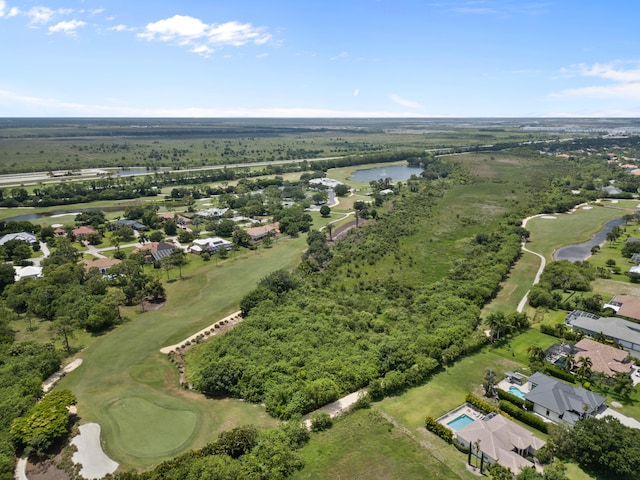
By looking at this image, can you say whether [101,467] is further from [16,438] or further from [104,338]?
[104,338]

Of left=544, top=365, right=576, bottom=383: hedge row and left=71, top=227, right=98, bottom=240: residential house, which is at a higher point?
left=71, top=227, right=98, bottom=240: residential house

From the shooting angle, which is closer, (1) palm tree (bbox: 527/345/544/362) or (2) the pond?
(1) palm tree (bbox: 527/345/544/362)

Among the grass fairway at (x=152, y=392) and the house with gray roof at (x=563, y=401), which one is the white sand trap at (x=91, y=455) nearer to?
the grass fairway at (x=152, y=392)

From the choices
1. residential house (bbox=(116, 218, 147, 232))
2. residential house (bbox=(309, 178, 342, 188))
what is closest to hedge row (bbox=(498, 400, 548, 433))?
residential house (bbox=(116, 218, 147, 232))

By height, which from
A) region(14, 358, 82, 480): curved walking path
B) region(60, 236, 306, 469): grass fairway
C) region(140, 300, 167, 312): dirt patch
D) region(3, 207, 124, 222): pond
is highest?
region(3, 207, 124, 222): pond

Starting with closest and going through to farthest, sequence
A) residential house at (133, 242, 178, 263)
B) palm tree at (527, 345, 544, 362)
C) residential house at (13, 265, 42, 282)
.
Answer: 1. palm tree at (527, 345, 544, 362)
2. residential house at (13, 265, 42, 282)
3. residential house at (133, 242, 178, 263)

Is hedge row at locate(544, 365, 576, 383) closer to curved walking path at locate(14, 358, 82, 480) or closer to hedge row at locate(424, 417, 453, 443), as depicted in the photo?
hedge row at locate(424, 417, 453, 443)
